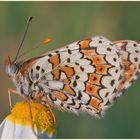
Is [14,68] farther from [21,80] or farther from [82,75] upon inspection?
[82,75]

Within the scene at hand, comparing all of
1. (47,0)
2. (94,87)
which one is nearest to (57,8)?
(47,0)

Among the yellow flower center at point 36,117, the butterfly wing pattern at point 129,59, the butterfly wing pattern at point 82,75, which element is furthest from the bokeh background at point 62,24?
the yellow flower center at point 36,117

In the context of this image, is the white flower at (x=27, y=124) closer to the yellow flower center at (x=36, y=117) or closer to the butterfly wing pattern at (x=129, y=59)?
the yellow flower center at (x=36, y=117)

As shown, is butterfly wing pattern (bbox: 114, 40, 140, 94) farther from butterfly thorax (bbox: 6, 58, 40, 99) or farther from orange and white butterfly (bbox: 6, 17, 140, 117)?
butterfly thorax (bbox: 6, 58, 40, 99)

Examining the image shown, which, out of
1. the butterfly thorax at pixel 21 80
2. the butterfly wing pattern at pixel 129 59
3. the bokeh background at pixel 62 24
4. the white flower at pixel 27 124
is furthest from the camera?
Result: the bokeh background at pixel 62 24

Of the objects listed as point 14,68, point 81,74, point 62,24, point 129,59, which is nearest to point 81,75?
point 81,74

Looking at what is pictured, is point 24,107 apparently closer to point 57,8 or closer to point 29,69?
point 29,69

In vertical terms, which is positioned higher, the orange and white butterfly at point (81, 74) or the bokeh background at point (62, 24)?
the bokeh background at point (62, 24)

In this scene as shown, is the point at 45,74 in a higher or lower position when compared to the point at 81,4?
lower
